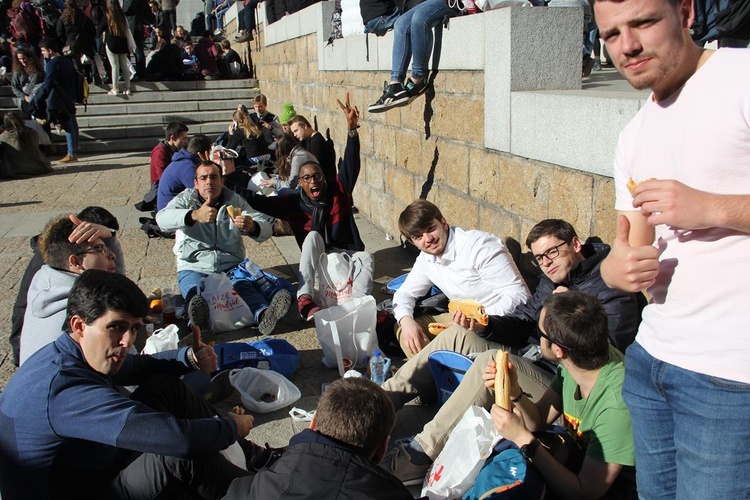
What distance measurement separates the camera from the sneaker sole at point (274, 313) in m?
5.15

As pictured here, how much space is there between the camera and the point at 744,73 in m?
1.54

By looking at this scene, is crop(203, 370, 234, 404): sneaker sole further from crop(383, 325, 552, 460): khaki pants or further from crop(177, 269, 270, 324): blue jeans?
crop(177, 269, 270, 324): blue jeans

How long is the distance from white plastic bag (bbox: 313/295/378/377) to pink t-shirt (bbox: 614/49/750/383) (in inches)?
113

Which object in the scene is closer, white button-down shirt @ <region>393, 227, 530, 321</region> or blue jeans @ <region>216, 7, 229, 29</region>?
white button-down shirt @ <region>393, 227, 530, 321</region>

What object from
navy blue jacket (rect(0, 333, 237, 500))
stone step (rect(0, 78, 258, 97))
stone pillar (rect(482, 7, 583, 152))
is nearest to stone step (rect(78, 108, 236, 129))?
stone step (rect(0, 78, 258, 97))

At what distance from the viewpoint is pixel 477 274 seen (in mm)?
4430

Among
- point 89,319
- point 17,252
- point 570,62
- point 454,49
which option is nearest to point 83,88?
point 17,252

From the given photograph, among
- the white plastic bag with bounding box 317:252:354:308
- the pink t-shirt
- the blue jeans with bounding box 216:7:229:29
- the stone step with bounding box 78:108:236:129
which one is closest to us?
the pink t-shirt

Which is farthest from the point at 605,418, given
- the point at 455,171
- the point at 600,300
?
the point at 455,171

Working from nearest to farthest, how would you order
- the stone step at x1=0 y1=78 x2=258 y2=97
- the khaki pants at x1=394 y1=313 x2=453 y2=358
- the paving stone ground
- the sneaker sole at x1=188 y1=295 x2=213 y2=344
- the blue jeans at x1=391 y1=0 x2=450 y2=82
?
the paving stone ground < the khaki pants at x1=394 y1=313 x2=453 y2=358 < the sneaker sole at x1=188 y1=295 x2=213 y2=344 < the blue jeans at x1=391 y1=0 x2=450 y2=82 < the stone step at x1=0 y1=78 x2=258 y2=97

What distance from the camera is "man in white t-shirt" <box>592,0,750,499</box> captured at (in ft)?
5.12

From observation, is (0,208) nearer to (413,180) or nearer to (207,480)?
(413,180)

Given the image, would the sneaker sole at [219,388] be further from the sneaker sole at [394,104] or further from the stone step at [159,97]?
the stone step at [159,97]

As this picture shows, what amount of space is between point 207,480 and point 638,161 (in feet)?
6.58
